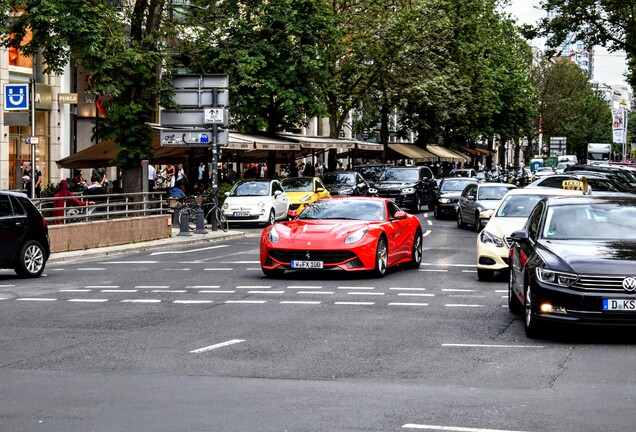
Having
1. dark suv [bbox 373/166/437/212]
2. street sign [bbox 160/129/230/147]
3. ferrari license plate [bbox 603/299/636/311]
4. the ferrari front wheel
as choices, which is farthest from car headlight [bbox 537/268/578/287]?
dark suv [bbox 373/166/437/212]

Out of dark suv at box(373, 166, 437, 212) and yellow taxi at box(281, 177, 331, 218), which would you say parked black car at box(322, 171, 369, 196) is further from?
yellow taxi at box(281, 177, 331, 218)

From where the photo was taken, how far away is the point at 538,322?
11.5 meters

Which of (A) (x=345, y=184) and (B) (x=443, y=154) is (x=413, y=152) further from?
(A) (x=345, y=184)

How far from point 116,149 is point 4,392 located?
Result: 27.7m

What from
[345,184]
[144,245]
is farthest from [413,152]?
[144,245]

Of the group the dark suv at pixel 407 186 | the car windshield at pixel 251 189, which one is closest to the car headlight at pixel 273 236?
the car windshield at pixel 251 189

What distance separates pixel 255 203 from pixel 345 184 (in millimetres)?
9093

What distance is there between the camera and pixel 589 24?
140 ft

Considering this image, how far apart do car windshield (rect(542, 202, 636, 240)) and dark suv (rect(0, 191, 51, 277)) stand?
32.7 feet

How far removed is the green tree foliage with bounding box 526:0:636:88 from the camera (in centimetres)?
4188

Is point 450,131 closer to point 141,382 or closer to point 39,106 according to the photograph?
point 39,106

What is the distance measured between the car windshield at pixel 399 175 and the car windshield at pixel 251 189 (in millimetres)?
11924

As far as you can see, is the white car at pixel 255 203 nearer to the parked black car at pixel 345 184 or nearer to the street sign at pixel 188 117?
the street sign at pixel 188 117

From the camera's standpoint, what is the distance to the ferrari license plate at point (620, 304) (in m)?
11.0
